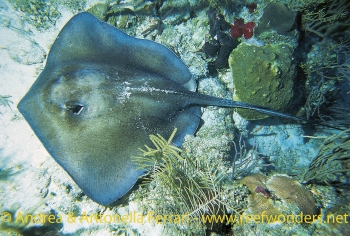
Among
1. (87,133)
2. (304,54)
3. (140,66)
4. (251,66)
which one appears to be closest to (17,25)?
(140,66)

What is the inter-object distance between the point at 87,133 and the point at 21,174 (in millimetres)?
1722

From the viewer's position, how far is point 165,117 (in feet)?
13.1

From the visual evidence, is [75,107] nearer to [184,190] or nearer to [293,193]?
[184,190]

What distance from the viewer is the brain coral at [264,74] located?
14.1 feet

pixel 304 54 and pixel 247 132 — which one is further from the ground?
pixel 304 54

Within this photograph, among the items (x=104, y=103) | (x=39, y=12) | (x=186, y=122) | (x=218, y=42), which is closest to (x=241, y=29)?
(x=218, y=42)

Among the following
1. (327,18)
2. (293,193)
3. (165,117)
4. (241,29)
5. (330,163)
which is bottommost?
(293,193)

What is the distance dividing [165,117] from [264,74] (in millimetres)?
2443

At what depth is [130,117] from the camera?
145 inches

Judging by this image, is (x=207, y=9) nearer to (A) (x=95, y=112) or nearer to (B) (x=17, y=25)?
(A) (x=95, y=112)

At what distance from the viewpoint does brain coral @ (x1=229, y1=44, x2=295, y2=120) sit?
169 inches

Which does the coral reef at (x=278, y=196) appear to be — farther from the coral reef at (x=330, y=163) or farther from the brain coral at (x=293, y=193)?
the coral reef at (x=330, y=163)

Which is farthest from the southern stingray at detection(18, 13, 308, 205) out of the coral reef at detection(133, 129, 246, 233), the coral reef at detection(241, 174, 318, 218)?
the coral reef at detection(241, 174, 318, 218)

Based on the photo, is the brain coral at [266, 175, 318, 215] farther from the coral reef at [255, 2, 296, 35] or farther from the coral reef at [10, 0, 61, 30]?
the coral reef at [10, 0, 61, 30]
